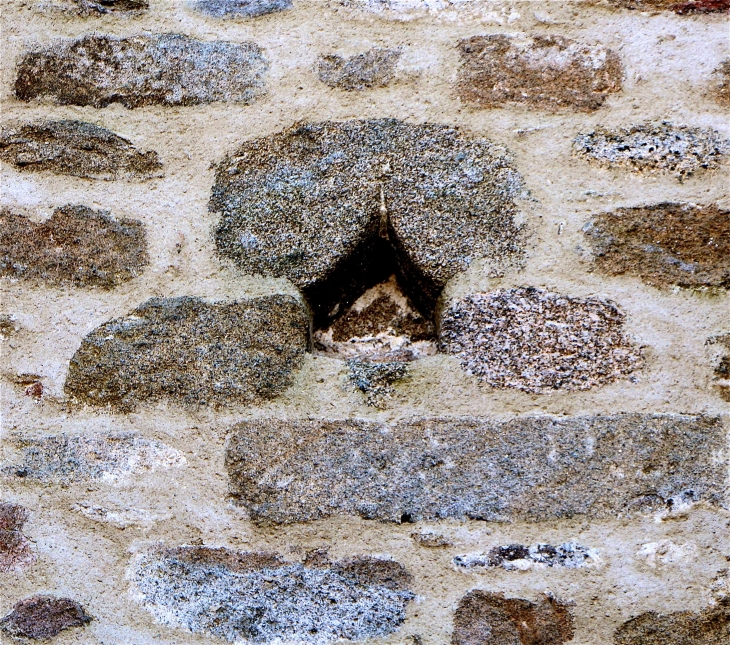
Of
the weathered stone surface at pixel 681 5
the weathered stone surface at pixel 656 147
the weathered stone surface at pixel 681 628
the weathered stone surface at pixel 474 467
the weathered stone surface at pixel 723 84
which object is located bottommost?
the weathered stone surface at pixel 681 628

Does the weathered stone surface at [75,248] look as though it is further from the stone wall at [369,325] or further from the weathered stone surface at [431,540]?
the weathered stone surface at [431,540]

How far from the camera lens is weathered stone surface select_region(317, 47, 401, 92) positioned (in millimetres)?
1081

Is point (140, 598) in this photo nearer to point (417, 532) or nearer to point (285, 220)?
point (417, 532)

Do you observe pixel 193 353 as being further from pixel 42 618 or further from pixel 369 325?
pixel 42 618

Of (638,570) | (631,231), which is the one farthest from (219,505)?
(631,231)

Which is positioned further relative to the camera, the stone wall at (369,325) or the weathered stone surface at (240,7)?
Answer: the weathered stone surface at (240,7)

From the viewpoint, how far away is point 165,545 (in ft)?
3.45

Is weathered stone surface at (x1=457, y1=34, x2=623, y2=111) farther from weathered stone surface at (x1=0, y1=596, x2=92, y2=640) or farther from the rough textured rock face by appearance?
weathered stone surface at (x1=0, y1=596, x2=92, y2=640)

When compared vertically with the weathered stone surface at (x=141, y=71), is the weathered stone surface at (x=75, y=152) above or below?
below

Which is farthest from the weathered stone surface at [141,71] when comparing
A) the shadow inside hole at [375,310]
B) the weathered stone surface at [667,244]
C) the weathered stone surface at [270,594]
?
the weathered stone surface at [270,594]

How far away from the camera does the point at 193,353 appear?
1.06 m

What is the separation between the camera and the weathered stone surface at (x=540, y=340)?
3.33 ft

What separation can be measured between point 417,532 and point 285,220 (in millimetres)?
449

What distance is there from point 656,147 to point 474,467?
1.58 feet
